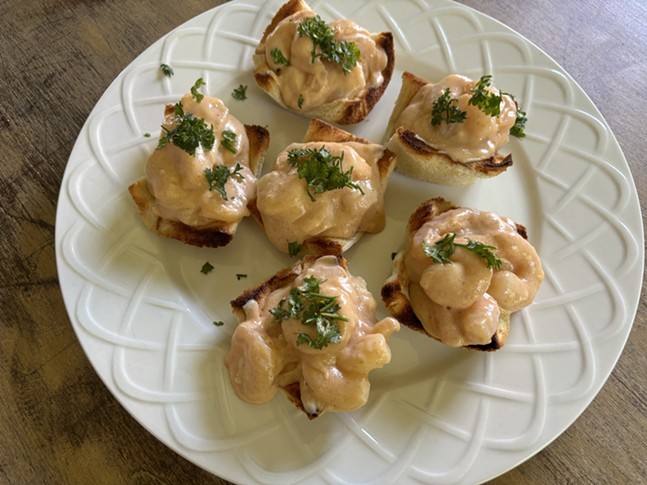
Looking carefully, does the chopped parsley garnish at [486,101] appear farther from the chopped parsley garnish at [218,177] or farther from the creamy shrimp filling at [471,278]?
the chopped parsley garnish at [218,177]

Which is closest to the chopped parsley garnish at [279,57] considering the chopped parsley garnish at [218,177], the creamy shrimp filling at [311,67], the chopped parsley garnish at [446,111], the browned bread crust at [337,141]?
the creamy shrimp filling at [311,67]

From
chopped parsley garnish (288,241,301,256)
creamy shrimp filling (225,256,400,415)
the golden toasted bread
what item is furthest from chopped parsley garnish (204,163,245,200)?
the golden toasted bread

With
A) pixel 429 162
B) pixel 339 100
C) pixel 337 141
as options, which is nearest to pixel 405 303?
pixel 429 162

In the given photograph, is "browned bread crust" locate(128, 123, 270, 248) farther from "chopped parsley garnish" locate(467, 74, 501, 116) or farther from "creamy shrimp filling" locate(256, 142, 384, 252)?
"chopped parsley garnish" locate(467, 74, 501, 116)

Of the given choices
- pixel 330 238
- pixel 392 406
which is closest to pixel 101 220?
pixel 330 238

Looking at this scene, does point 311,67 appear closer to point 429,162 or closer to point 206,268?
point 429,162

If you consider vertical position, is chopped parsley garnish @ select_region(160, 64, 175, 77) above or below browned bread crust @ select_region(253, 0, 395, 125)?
below

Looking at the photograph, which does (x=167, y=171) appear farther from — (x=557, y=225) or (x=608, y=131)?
(x=608, y=131)
